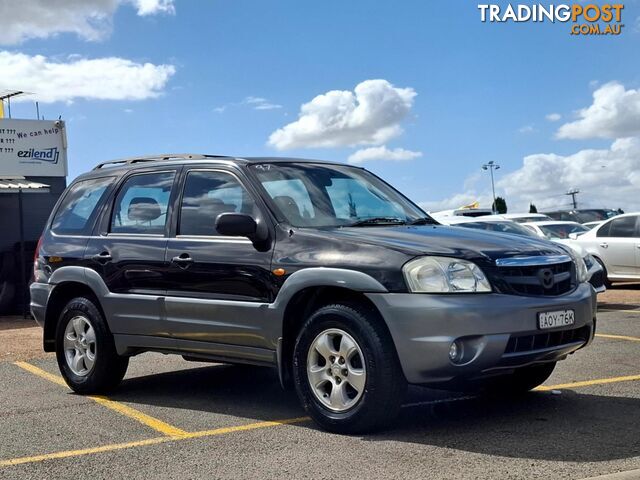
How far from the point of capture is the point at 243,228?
573cm

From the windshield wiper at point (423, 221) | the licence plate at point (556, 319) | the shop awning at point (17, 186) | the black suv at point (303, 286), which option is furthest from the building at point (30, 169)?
the licence plate at point (556, 319)

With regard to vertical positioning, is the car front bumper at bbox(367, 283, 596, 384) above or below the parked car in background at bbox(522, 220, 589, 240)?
below

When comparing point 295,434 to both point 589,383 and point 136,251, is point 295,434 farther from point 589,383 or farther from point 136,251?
point 589,383

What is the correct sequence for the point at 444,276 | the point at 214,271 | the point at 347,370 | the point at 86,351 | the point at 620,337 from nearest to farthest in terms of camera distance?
the point at 444,276 < the point at 347,370 < the point at 214,271 < the point at 86,351 < the point at 620,337

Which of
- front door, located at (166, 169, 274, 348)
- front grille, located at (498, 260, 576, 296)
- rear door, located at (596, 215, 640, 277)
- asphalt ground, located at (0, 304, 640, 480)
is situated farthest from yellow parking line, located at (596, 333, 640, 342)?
rear door, located at (596, 215, 640, 277)

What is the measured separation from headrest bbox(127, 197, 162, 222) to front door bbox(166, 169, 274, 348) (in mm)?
300

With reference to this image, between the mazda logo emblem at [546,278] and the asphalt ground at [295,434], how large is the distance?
0.89 metres

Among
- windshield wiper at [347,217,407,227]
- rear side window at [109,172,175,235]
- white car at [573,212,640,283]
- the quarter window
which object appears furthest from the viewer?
white car at [573,212,640,283]

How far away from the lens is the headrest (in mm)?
6766

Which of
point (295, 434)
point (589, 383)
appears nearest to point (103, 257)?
point (295, 434)

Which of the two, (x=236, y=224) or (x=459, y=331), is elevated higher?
(x=236, y=224)

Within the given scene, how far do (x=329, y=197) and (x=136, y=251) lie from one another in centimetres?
158

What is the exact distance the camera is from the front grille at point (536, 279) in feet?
17.3

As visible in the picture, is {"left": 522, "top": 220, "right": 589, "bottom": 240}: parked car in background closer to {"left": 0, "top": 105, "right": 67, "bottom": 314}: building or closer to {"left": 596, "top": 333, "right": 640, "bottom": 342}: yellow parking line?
{"left": 596, "top": 333, "right": 640, "bottom": 342}: yellow parking line
